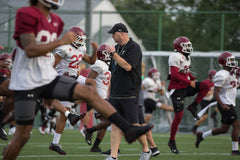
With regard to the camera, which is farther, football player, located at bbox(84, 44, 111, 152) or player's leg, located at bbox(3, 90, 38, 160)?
football player, located at bbox(84, 44, 111, 152)

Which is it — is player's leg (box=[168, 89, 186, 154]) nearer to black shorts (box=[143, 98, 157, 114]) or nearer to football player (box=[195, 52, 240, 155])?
football player (box=[195, 52, 240, 155])

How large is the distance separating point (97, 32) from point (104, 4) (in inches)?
196

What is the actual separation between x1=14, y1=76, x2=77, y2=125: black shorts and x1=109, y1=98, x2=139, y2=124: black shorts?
5.80 feet

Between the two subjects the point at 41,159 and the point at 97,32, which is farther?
the point at 97,32

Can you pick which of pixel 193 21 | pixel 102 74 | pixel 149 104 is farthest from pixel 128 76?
pixel 193 21

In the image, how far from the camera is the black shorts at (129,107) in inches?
251

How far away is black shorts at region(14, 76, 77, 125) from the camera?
469cm

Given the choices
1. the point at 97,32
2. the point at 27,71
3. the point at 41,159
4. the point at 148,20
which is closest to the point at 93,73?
the point at 41,159

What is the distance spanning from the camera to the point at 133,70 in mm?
6504

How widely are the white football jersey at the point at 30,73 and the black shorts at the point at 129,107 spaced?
183cm

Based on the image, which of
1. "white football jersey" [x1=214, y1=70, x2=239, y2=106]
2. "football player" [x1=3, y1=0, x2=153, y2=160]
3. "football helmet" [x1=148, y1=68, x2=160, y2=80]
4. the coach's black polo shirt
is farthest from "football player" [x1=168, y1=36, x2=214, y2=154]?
"football helmet" [x1=148, y1=68, x2=160, y2=80]

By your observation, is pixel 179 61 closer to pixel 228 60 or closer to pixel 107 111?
pixel 228 60

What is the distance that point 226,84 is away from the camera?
9242 millimetres

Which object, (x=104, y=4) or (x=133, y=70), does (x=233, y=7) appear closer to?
(x=104, y=4)
